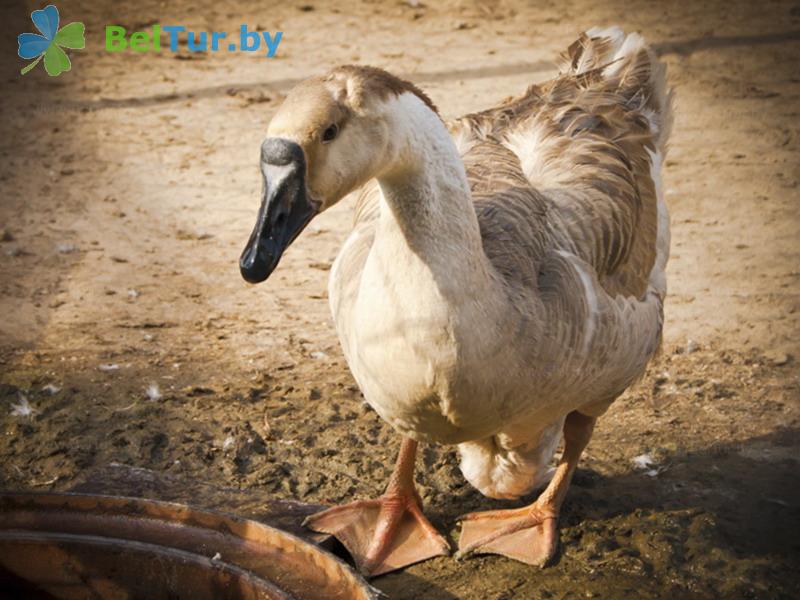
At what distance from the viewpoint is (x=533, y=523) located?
12.5 ft

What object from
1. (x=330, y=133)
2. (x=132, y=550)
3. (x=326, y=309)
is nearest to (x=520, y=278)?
(x=330, y=133)

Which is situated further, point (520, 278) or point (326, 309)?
point (326, 309)

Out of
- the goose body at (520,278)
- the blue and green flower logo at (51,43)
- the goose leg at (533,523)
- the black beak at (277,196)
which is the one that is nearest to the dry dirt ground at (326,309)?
the goose leg at (533,523)

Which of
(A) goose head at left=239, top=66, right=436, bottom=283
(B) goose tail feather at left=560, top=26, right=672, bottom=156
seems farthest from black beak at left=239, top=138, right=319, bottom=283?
(B) goose tail feather at left=560, top=26, right=672, bottom=156

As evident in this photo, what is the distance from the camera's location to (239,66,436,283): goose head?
2.52m

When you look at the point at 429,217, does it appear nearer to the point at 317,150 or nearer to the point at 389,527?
the point at 317,150

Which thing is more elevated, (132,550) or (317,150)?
(317,150)

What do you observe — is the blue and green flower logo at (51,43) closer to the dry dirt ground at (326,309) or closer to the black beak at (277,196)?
the dry dirt ground at (326,309)

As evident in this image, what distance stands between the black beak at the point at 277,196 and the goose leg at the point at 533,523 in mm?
1609

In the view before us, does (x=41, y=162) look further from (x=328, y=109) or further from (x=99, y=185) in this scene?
(x=328, y=109)

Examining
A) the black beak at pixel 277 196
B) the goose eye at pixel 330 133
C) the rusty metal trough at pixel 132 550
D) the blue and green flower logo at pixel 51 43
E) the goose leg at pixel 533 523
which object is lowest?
the goose leg at pixel 533 523

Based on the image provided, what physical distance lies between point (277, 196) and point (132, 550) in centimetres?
125

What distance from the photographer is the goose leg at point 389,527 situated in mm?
3707

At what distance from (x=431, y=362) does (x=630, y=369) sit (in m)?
1.05
